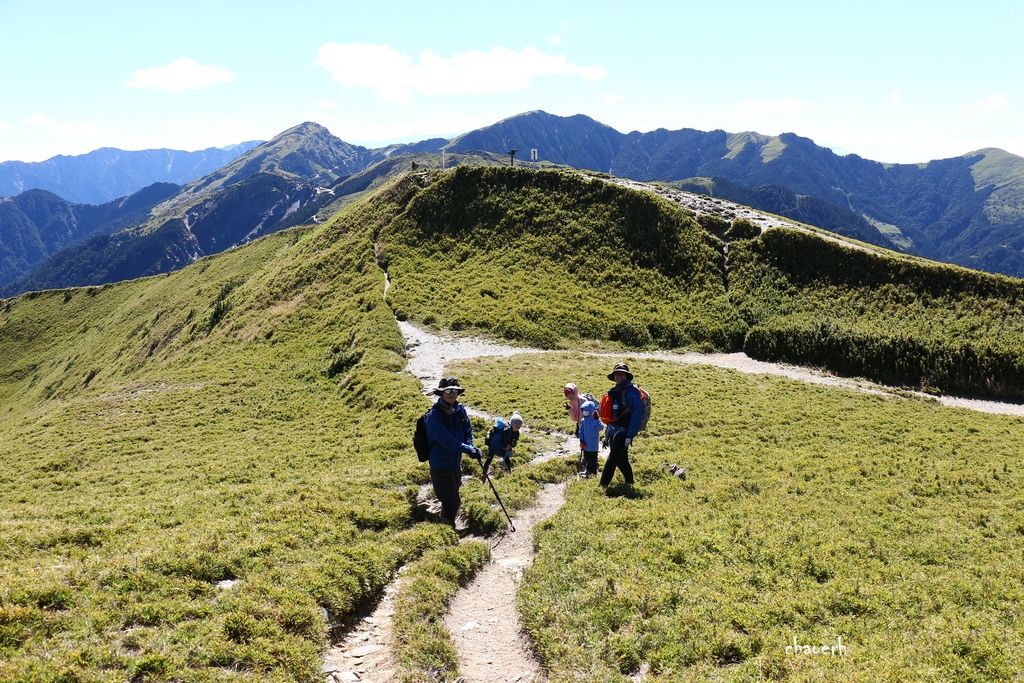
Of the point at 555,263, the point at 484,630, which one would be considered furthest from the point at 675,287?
the point at 484,630

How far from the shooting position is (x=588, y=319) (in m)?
47.1

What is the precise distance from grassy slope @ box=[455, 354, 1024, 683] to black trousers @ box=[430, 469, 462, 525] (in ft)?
8.82

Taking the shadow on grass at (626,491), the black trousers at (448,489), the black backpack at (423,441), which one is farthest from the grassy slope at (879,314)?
the black backpack at (423,441)

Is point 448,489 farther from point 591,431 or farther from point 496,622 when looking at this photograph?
point 591,431

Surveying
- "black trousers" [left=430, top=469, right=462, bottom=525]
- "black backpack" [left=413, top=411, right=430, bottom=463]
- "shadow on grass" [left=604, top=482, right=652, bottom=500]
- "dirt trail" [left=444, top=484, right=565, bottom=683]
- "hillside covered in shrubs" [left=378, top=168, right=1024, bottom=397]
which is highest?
"hillside covered in shrubs" [left=378, top=168, right=1024, bottom=397]

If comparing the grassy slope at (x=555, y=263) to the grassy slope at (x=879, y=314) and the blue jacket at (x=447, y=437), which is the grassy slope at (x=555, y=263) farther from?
the blue jacket at (x=447, y=437)

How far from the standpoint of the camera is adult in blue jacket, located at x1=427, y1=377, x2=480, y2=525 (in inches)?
524

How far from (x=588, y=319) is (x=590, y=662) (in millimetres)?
39478

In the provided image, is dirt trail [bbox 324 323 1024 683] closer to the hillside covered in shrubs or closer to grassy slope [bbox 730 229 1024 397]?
the hillside covered in shrubs

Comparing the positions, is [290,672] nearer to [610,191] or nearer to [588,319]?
[588,319]

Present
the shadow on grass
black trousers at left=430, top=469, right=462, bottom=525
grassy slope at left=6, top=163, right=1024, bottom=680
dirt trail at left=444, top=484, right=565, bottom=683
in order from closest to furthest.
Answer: grassy slope at left=6, top=163, right=1024, bottom=680
dirt trail at left=444, top=484, right=565, bottom=683
black trousers at left=430, top=469, right=462, bottom=525
the shadow on grass

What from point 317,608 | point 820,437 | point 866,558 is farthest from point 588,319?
point 317,608

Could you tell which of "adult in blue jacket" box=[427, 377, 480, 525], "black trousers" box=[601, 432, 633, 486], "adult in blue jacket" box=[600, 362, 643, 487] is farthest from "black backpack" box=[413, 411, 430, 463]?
"black trousers" box=[601, 432, 633, 486]

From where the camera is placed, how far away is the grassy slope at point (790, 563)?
847 centimetres
